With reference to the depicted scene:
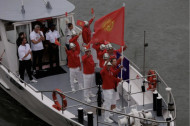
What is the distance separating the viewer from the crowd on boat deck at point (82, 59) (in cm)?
1097

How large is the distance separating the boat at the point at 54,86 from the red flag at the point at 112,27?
1.22 meters

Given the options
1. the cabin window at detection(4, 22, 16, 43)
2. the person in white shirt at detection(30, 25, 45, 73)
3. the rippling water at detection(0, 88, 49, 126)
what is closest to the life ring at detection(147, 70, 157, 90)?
the rippling water at detection(0, 88, 49, 126)

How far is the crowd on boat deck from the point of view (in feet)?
36.0

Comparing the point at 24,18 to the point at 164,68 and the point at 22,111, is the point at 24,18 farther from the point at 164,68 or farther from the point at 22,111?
the point at 164,68

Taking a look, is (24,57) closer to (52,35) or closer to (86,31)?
(52,35)

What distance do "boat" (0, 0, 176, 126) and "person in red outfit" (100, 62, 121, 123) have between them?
8.2 inches

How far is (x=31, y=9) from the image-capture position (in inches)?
545

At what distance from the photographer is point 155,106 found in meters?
11.5

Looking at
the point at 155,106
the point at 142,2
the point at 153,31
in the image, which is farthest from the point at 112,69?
the point at 142,2

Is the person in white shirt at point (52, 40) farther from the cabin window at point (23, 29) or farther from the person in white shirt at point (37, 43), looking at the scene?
the cabin window at point (23, 29)

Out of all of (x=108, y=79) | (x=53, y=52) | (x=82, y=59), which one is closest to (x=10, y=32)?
(x=53, y=52)

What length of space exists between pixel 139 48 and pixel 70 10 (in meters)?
6.56

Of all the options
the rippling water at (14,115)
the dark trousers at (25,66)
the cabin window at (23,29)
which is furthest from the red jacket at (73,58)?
the rippling water at (14,115)

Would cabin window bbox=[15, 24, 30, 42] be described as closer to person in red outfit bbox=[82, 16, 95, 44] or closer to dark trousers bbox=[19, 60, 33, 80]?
dark trousers bbox=[19, 60, 33, 80]
